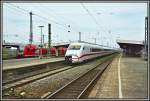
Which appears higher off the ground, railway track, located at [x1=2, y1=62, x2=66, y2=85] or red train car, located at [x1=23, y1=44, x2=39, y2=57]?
red train car, located at [x1=23, y1=44, x2=39, y2=57]

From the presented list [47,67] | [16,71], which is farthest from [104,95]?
[47,67]

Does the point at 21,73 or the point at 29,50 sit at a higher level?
the point at 29,50

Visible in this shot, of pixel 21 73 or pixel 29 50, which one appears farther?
pixel 29 50

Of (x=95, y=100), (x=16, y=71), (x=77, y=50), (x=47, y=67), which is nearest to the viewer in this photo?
(x=95, y=100)

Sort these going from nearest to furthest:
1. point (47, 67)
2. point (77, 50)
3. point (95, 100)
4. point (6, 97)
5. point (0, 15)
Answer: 1. point (95, 100)
2. point (6, 97)
3. point (0, 15)
4. point (47, 67)
5. point (77, 50)

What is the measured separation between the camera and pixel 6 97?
11.5 meters

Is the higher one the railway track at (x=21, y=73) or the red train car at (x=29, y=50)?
the red train car at (x=29, y=50)

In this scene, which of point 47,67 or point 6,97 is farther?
point 47,67

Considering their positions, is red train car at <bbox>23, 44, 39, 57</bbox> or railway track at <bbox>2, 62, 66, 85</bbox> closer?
railway track at <bbox>2, 62, 66, 85</bbox>

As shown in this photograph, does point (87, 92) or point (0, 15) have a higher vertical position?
point (0, 15)

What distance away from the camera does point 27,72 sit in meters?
22.5

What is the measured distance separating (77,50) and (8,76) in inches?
608

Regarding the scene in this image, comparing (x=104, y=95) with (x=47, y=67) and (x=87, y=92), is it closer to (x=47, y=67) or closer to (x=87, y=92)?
(x=87, y=92)

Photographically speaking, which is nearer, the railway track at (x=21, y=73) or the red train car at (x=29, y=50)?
the railway track at (x=21, y=73)
